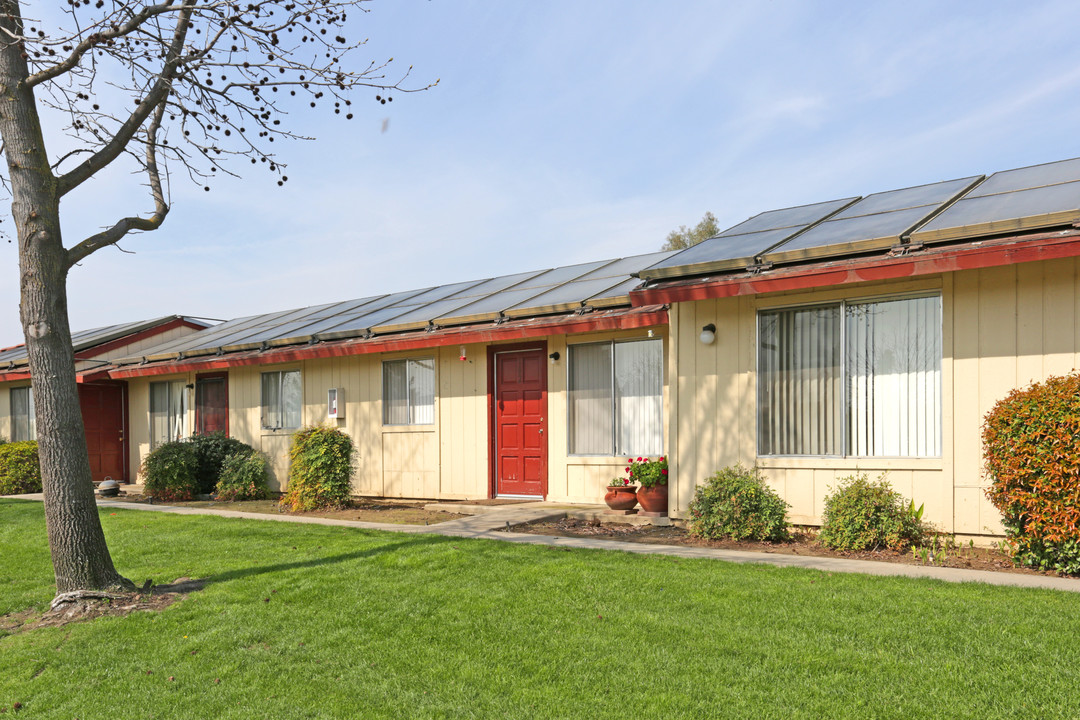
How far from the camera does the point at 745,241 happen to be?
9.25 metres

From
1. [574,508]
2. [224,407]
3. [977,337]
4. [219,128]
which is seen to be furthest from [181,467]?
[977,337]

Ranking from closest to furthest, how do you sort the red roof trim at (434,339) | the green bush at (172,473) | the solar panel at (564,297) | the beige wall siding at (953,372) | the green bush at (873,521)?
1. the beige wall siding at (953,372)
2. the green bush at (873,521)
3. the red roof trim at (434,339)
4. the solar panel at (564,297)
5. the green bush at (172,473)

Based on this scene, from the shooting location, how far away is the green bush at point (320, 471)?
37.6ft

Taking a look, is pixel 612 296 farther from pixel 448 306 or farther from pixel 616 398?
pixel 448 306

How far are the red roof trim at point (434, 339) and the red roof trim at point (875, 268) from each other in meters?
1.27

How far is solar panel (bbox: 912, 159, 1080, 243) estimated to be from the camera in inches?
258

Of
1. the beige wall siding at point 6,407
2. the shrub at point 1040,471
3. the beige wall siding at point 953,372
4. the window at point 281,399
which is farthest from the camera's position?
the beige wall siding at point 6,407

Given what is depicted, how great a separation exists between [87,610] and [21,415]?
1669 centimetres

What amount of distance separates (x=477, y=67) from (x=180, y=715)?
23.7 feet

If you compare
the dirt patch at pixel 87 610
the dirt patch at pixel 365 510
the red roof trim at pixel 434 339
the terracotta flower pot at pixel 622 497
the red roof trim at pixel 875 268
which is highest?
the red roof trim at pixel 875 268

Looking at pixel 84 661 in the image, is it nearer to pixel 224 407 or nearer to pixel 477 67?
pixel 477 67

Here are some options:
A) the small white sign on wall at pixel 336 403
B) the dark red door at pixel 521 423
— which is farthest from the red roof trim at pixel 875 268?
the small white sign on wall at pixel 336 403

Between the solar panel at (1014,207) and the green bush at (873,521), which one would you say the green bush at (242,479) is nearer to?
the green bush at (873,521)

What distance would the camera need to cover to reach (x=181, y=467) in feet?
45.0
